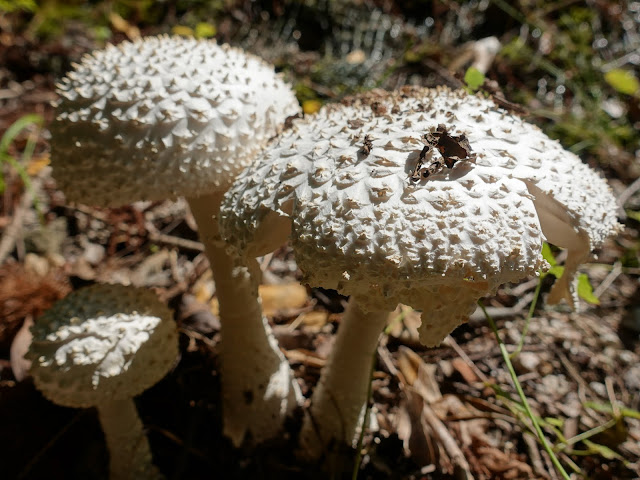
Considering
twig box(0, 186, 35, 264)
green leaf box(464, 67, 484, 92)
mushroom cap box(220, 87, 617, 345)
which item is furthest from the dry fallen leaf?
twig box(0, 186, 35, 264)

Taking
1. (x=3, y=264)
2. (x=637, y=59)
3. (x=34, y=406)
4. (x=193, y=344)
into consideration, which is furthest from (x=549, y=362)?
(x=637, y=59)

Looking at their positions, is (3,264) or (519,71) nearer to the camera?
(3,264)

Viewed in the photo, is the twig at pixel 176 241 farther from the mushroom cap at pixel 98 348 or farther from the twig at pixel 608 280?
the twig at pixel 608 280

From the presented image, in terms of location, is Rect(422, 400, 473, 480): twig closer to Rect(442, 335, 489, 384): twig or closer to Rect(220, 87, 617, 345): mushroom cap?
Rect(442, 335, 489, 384): twig

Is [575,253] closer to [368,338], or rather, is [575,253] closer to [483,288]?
[483,288]

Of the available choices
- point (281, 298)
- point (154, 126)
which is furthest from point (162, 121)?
point (281, 298)

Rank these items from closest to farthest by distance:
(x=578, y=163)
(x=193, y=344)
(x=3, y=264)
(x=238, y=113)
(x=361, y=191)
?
1. (x=361, y=191)
2. (x=578, y=163)
3. (x=238, y=113)
4. (x=193, y=344)
5. (x=3, y=264)
